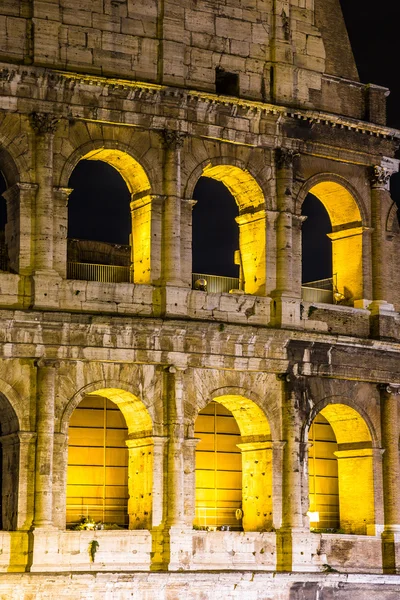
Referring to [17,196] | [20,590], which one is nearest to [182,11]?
[17,196]

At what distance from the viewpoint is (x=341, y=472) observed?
36531 mm

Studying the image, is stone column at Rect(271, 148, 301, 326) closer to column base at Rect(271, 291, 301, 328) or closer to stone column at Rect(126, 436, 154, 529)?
column base at Rect(271, 291, 301, 328)

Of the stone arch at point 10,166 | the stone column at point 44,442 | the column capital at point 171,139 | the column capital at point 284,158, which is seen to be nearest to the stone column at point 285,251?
the column capital at point 284,158

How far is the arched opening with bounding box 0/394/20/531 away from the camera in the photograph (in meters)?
31.6

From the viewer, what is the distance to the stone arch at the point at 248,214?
1375 inches

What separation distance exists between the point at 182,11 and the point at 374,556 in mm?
12765

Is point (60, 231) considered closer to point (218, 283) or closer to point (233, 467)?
point (218, 283)

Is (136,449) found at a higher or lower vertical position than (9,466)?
higher

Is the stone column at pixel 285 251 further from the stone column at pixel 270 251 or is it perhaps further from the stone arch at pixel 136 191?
the stone arch at pixel 136 191

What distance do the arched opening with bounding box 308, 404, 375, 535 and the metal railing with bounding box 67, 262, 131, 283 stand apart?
19.2 feet

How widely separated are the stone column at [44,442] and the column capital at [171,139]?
17.8ft

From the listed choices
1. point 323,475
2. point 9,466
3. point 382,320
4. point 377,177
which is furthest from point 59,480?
point 377,177

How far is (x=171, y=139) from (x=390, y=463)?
890 cm

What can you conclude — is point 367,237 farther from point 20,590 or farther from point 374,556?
point 20,590
